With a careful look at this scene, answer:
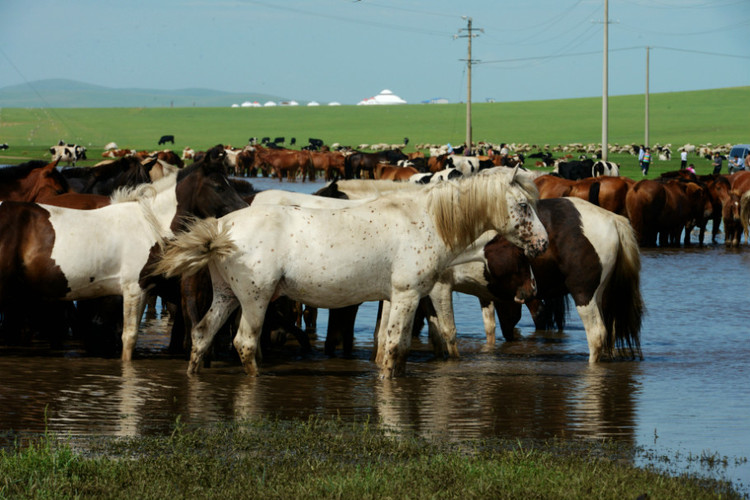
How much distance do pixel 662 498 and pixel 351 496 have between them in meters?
1.53

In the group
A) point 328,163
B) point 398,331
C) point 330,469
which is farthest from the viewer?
point 328,163

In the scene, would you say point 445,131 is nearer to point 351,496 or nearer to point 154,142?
point 154,142

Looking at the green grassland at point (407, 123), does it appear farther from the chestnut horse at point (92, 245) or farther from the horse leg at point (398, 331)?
the horse leg at point (398, 331)

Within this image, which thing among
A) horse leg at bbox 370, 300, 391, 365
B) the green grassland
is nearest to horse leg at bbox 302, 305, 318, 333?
horse leg at bbox 370, 300, 391, 365

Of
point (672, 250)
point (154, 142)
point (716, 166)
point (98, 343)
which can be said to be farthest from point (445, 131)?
point (98, 343)

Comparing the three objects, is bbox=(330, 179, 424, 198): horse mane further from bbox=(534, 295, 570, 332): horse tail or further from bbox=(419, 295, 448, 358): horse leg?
bbox=(534, 295, 570, 332): horse tail

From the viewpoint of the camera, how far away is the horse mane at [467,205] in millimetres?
9047

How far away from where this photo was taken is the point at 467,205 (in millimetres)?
9094

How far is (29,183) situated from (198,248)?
18.6 feet

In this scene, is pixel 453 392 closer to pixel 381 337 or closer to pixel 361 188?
pixel 381 337

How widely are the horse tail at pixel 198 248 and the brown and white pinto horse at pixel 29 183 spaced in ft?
16.7

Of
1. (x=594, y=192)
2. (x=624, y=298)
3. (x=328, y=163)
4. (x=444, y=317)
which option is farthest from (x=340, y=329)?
(x=328, y=163)

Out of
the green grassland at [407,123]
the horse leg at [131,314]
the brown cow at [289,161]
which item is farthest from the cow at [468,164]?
the green grassland at [407,123]

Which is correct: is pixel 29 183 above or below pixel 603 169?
above
